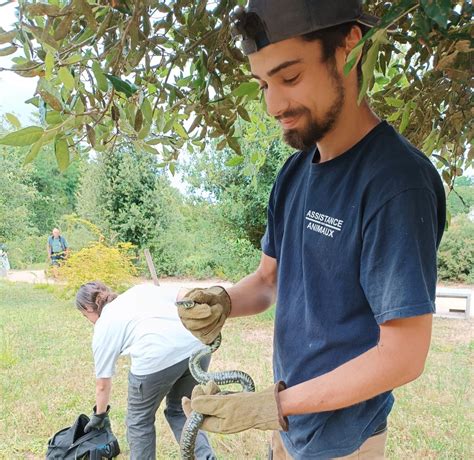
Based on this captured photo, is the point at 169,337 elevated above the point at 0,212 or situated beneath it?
situated beneath

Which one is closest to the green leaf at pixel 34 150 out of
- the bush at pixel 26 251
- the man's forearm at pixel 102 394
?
the man's forearm at pixel 102 394

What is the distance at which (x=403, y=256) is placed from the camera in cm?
86

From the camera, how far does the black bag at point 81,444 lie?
2943mm

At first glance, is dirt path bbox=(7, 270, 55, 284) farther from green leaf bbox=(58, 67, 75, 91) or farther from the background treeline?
green leaf bbox=(58, 67, 75, 91)

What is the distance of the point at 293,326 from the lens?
117cm

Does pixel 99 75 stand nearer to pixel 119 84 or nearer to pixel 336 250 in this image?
pixel 119 84

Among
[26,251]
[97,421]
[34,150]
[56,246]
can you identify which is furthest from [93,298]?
[26,251]

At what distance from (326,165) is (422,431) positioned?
322 centimetres

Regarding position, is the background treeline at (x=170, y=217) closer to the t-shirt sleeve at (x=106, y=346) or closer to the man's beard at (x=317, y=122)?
the t-shirt sleeve at (x=106, y=346)

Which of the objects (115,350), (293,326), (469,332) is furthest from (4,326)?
(293,326)

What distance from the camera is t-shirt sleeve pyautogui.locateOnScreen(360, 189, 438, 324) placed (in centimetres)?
85

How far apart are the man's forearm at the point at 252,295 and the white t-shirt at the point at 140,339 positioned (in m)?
1.48

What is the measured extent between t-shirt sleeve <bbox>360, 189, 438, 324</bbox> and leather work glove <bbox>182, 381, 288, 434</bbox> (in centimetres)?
31

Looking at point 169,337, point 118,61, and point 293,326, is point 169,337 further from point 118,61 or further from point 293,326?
point 118,61
